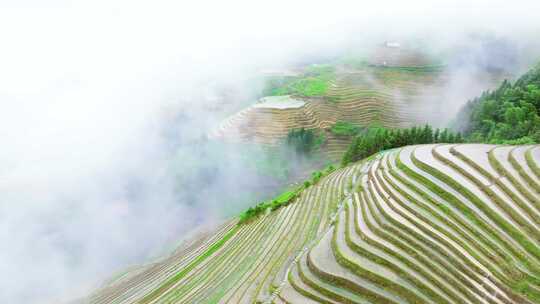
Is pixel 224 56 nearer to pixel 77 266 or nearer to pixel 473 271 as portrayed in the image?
pixel 77 266

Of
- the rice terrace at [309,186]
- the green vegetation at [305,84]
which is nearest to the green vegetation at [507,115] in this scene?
the rice terrace at [309,186]

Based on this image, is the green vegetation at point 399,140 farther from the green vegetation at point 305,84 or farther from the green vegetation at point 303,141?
the green vegetation at point 305,84

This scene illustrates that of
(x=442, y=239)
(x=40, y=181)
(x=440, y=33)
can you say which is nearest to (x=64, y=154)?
(x=40, y=181)

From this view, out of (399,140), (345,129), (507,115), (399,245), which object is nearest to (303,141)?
(345,129)

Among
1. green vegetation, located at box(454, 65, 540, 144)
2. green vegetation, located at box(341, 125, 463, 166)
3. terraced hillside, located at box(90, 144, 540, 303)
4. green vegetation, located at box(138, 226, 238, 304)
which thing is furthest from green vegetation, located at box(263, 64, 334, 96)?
green vegetation, located at box(138, 226, 238, 304)

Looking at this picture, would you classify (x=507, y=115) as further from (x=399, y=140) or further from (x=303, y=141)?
(x=303, y=141)

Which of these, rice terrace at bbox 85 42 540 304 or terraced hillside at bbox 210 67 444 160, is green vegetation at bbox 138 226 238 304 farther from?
terraced hillside at bbox 210 67 444 160
